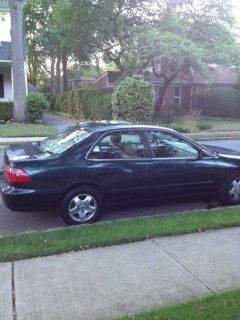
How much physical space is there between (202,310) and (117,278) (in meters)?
1.01

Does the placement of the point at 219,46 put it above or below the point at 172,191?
above

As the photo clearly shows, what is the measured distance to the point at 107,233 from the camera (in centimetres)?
516

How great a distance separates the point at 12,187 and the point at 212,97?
2695 cm

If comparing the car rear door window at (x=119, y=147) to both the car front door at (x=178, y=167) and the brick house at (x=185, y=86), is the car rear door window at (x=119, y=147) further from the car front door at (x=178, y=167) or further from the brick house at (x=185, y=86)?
the brick house at (x=185, y=86)

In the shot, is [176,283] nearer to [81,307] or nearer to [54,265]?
[81,307]

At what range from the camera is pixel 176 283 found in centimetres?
399

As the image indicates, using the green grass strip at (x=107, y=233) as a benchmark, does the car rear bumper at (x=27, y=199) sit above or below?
above

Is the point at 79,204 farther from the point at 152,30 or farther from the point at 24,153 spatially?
the point at 152,30

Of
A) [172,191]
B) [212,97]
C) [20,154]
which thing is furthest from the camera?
[212,97]

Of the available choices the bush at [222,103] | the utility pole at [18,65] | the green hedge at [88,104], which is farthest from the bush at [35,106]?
the bush at [222,103]

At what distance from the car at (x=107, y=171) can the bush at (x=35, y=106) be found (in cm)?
1412

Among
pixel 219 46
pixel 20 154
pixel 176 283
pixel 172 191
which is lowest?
pixel 176 283

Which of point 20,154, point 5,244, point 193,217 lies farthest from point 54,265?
point 193,217

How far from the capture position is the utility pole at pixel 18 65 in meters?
18.2
